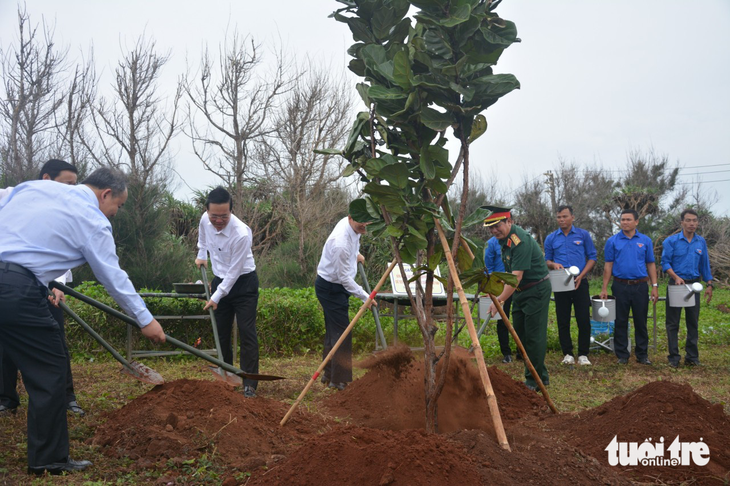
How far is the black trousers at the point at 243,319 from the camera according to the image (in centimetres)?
571

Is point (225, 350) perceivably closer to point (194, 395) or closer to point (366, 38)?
point (194, 395)

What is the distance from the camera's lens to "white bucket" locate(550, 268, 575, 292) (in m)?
7.67

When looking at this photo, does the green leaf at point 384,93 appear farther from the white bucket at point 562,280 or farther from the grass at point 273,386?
the white bucket at point 562,280

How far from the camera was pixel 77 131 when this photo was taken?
1481 centimetres

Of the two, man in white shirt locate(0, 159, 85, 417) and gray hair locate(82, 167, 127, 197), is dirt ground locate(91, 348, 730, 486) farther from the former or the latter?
gray hair locate(82, 167, 127, 197)

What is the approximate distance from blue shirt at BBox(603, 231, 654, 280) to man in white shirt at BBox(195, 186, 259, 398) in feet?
15.4

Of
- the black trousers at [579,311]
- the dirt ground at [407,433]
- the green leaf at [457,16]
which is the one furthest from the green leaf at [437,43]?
the black trousers at [579,311]

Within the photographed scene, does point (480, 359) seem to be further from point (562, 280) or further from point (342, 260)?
point (562, 280)

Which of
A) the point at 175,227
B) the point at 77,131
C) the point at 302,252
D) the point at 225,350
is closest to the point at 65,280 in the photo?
the point at 225,350

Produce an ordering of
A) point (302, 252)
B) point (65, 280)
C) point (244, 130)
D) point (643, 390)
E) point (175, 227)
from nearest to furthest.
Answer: point (643, 390) < point (65, 280) < point (302, 252) < point (244, 130) < point (175, 227)

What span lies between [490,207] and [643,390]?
1.84 m

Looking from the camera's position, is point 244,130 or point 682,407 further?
point 244,130

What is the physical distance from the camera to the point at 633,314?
25.3ft

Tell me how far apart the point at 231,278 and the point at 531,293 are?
3079mm
